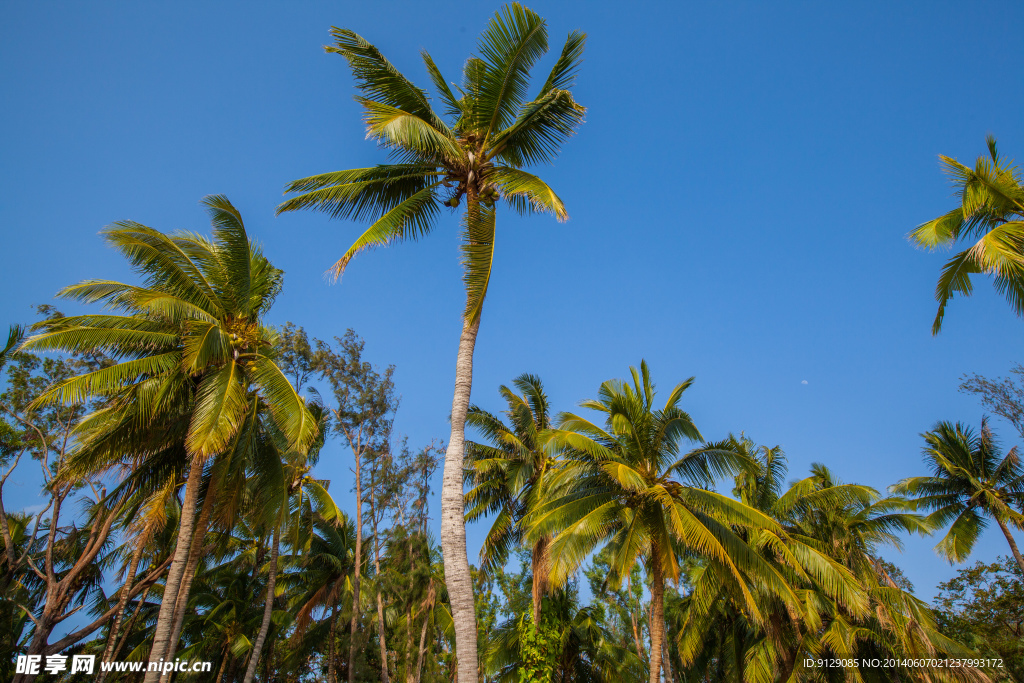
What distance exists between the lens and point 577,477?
50.3 ft

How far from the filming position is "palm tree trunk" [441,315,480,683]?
7891 millimetres

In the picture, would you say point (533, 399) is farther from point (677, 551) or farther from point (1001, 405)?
point (1001, 405)

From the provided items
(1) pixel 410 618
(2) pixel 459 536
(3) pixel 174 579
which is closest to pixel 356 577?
(1) pixel 410 618

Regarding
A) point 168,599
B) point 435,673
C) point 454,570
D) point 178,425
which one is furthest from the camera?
point 435,673

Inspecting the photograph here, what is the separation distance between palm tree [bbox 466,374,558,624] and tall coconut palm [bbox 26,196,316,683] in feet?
25.4

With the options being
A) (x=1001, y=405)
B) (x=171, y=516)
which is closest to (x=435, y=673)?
(x=171, y=516)

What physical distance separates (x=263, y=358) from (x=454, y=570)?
693 centimetres

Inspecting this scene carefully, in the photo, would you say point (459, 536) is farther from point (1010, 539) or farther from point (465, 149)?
point (1010, 539)

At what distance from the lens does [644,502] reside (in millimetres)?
14523

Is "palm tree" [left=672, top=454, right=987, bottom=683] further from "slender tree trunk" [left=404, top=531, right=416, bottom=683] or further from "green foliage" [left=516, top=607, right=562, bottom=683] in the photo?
"slender tree trunk" [left=404, top=531, right=416, bottom=683]

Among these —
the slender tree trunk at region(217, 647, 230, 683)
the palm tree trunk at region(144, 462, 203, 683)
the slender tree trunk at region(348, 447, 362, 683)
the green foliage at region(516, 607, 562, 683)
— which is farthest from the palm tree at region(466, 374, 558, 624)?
the slender tree trunk at region(217, 647, 230, 683)

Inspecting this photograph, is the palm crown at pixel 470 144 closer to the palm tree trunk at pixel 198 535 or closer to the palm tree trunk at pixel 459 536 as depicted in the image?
the palm tree trunk at pixel 459 536

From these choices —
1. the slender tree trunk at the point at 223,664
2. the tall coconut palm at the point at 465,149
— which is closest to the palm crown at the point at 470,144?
the tall coconut palm at the point at 465,149

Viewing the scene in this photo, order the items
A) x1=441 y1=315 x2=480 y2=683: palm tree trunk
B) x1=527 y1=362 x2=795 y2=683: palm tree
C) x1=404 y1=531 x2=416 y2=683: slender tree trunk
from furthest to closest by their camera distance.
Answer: x1=404 y1=531 x2=416 y2=683: slender tree trunk
x1=527 y1=362 x2=795 y2=683: palm tree
x1=441 y1=315 x2=480 y2=683: palm tree trunk
